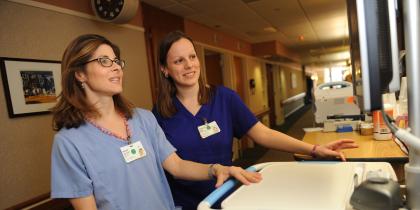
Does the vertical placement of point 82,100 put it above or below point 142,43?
below

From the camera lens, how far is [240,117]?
1.58 m

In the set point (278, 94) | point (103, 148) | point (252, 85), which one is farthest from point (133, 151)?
point (278, 94)

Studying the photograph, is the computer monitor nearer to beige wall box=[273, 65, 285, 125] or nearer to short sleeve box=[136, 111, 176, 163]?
short sleeve box=[136, 111, 176, 163]

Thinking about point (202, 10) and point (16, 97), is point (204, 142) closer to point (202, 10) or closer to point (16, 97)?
point (16, 97)

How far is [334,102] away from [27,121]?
2.70 meters

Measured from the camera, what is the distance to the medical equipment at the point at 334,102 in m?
2.92

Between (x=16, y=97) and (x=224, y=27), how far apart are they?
4.15 meters

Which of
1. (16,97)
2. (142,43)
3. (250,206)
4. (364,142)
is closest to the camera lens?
(250,206)

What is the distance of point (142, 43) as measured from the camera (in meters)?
3.54

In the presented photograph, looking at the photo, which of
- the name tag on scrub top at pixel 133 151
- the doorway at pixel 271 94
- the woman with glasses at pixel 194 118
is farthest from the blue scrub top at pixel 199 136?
the doorway at pixel 271 94

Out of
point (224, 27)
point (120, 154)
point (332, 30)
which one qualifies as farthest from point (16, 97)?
point (332, 30)

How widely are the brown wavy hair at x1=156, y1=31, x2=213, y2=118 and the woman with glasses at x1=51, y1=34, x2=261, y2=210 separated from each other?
187 millimetres

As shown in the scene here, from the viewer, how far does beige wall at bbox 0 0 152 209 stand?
2.03 m

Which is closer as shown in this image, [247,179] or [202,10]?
[247,179]
